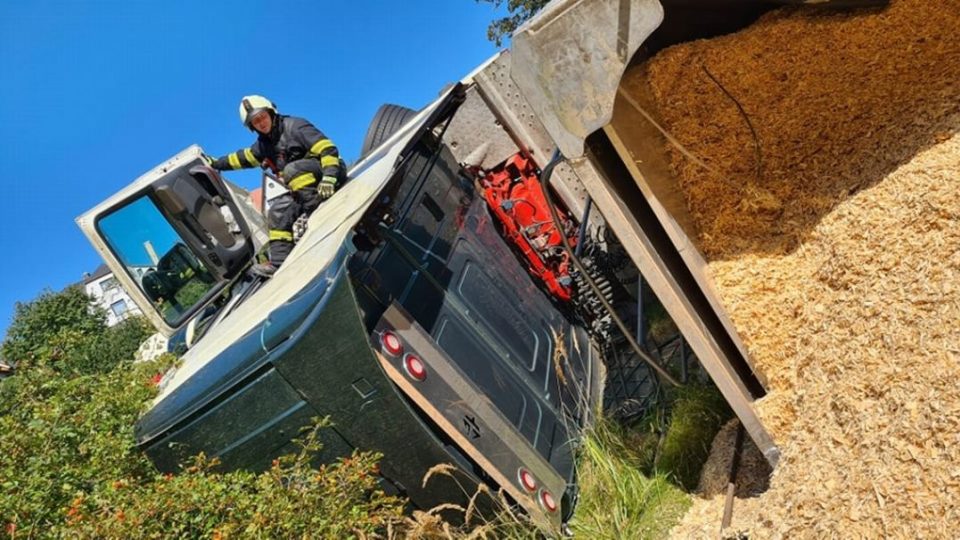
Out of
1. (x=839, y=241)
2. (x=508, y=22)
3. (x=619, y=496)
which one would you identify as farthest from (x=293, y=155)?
(x=508, y=22)

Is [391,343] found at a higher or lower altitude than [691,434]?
higher

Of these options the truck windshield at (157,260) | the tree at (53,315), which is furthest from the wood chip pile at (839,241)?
the tree at (53,315)

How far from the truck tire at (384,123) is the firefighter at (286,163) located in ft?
3.61

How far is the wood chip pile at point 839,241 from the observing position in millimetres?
2828

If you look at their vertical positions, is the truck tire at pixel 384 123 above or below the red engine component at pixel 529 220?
above

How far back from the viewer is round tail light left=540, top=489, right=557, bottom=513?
14.5ft

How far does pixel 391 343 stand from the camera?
13.5 ft

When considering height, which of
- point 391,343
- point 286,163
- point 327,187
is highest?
point 286,163

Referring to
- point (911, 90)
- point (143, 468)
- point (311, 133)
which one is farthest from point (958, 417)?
point (311, 133)

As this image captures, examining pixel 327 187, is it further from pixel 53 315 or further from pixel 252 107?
pixel 53 315

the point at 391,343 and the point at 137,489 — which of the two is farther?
the point at 391,343

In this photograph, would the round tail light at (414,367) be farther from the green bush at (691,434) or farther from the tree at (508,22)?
the tree at (508,22)

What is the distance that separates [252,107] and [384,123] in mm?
1592

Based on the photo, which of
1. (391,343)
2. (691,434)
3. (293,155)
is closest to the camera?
(391,343)
